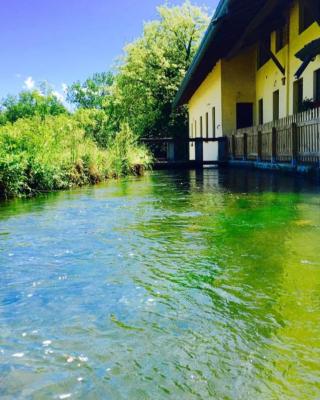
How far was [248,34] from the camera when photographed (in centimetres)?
1598

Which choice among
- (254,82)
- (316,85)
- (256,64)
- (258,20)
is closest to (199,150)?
(254,82)

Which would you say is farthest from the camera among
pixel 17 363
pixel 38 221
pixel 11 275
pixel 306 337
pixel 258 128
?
pixel 258 128

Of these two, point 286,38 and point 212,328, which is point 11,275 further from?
point 286,38

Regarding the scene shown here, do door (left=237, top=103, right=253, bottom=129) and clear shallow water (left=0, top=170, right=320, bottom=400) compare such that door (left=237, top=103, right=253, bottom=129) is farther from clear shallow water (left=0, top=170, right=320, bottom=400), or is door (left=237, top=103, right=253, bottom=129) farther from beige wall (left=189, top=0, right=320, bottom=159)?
clear shallow water (left=0, top=170, right=320, bottom=400)

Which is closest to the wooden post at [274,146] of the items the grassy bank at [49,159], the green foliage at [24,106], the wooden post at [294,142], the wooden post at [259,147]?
the wooden post at [259,147]

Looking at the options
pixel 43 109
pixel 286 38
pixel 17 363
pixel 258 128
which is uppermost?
pixel 43 109

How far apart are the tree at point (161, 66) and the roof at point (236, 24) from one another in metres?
13.8

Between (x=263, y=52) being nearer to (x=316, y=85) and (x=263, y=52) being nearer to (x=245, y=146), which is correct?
(x=245, y=146)

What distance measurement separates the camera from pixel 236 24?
15070 mm

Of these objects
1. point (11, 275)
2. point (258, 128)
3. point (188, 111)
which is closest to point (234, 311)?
point (11, 275)

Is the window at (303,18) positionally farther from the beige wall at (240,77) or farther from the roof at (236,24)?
the beige wall at (240,77)

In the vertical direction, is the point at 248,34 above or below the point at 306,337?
above

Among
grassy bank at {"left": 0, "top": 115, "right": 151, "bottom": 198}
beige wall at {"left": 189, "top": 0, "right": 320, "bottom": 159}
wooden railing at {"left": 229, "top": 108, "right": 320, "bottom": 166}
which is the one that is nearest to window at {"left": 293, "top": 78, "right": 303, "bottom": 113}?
beige wall at {"left": 189, "top": 0, "right": 320, "bottom": 159}

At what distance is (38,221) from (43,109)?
2530 inches
